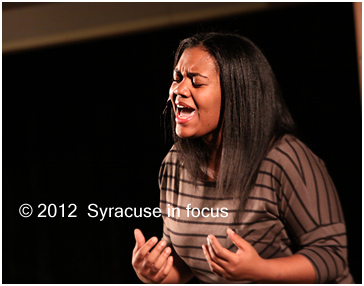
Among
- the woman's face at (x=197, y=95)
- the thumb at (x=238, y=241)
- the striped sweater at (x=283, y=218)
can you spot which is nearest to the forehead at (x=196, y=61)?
the woman's face at (x=197, y=95)

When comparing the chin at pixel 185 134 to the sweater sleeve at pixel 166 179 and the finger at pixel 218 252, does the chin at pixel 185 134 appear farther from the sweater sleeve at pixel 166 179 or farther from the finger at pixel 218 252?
the finger at pixel 218 252

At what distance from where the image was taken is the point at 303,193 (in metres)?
1.09

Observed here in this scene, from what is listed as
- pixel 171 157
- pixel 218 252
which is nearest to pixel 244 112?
pixel 171 157

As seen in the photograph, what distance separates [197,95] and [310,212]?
15.7 inches

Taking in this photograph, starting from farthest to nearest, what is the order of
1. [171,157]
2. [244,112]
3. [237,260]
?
[171,157], [244,112], [237,260]

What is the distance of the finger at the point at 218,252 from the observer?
3.39ft

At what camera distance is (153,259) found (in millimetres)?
1129

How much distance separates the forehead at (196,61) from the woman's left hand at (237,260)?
1.35ft

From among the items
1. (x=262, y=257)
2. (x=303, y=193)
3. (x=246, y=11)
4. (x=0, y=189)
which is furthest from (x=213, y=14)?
(x=0, y=189)

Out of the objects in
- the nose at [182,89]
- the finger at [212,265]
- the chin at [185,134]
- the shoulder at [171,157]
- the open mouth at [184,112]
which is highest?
the nose at [182,89]

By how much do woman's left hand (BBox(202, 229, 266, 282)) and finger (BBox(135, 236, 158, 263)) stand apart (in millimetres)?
140

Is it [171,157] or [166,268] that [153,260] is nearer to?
[166,268]

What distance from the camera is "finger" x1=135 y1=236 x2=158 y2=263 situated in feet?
3.66

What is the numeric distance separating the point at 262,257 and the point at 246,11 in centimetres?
68
